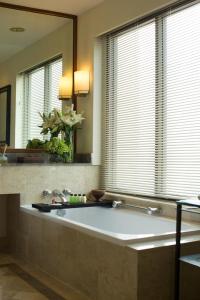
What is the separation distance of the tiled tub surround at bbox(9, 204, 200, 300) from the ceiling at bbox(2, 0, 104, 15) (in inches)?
81.7

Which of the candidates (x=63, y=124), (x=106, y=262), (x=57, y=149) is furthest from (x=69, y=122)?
(x=106, y=262)

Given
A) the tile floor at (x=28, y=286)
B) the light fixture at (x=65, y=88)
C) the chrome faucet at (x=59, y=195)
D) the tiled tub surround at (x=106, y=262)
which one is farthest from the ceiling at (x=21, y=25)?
the tile floor at (x=28, y=286)

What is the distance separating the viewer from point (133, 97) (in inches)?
151

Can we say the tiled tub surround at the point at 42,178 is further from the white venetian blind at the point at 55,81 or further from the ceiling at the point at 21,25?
the ceiling at the point at 21,25

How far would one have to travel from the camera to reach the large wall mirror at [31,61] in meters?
4.05

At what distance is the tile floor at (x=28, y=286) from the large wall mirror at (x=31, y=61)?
3.90ft

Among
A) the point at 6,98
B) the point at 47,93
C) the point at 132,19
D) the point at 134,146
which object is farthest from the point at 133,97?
the point at 6,98

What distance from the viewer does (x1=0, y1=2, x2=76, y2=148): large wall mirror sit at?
159 inches

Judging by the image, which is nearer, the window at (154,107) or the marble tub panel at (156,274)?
the marble tub panel at (156,274)

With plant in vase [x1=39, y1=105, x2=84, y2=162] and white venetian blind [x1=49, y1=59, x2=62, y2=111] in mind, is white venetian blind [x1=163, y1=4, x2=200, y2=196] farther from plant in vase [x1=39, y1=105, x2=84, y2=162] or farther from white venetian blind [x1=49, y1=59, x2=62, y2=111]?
white venetian blind [x1=49, y1=59, x2=62, y2=111]

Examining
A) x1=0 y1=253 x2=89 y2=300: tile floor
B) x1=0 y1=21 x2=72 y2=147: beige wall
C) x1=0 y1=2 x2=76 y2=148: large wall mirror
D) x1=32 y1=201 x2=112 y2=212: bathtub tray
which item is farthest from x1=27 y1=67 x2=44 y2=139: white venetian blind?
x1=0 y1=253 x2=89 y2=300: tile floor

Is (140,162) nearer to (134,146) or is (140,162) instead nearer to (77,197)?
(134,146)

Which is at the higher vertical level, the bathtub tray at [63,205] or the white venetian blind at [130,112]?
the white venetian blind at [130,112]

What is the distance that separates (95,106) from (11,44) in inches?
40.7
